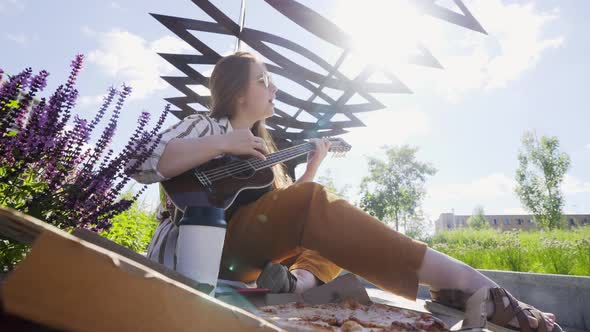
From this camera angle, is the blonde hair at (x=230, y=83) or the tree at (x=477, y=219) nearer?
the blonde hair at (x=230, y=83)

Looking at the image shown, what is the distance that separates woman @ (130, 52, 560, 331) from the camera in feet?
4.75

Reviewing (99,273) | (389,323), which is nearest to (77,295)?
(99,273)

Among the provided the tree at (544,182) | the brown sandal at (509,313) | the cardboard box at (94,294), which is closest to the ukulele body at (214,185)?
the brown sandal at (509,313)

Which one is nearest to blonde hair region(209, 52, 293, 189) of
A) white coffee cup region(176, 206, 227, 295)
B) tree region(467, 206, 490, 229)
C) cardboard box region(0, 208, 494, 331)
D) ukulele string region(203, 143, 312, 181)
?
ukulele string region(203, 143, 312, 181)

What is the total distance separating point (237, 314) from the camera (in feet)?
1.56

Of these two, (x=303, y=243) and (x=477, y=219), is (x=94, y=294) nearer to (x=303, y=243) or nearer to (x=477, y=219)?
(x=303, y=243)

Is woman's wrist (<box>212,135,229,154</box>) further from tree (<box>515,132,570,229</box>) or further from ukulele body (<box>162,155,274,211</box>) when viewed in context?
tree (<box>515,132,570,229</box>)

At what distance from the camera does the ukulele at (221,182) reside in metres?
1.76

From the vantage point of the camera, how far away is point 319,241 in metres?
1.58

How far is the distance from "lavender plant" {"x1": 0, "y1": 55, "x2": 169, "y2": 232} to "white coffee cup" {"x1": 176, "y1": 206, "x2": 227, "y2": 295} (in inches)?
28.0

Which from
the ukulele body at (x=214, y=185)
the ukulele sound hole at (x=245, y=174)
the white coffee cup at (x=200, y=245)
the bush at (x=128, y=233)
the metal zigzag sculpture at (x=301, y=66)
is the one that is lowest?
the bush at (x=128, y=233)

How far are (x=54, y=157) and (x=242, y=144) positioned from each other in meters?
0.99

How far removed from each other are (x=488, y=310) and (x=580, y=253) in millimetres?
3832

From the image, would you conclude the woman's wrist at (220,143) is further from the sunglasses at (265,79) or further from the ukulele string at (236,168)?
the sunglasses at (265,79)
